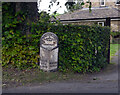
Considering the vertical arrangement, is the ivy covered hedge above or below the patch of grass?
above

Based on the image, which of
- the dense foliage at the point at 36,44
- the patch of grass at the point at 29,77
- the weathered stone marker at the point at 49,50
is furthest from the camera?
the dense foliage at the point at 36,44

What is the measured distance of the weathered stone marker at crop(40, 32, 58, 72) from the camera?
6523 millimetres

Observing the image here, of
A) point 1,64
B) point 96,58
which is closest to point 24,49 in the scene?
point 1,64

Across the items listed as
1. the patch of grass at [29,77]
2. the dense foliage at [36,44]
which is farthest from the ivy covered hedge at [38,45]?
the patch of grass at [29,77]

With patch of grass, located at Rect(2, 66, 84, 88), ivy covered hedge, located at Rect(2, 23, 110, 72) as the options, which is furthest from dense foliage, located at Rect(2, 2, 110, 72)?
patch of grass, located at Rect(2, 66, 84, 88)

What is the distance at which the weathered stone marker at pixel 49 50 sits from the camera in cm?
652

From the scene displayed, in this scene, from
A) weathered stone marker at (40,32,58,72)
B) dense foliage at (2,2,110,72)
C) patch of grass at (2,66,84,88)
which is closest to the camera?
patch of grass at (2,66,84,88)

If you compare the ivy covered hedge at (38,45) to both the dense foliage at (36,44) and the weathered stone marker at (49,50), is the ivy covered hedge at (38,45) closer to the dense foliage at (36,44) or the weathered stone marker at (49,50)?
the dense foliage at (36,44)

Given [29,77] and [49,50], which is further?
[49,50]

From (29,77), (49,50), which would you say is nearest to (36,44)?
(49,50)

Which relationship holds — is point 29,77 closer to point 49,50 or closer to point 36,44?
point 49,50

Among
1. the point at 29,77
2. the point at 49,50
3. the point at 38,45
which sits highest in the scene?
the point at 38,45

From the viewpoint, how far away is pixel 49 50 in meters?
6.49

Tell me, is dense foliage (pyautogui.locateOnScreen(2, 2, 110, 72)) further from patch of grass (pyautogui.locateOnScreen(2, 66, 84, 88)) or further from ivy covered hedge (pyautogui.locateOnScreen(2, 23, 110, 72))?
patch of grass (pyautogui.locateOnScreen(2, 66, 84, 88))
